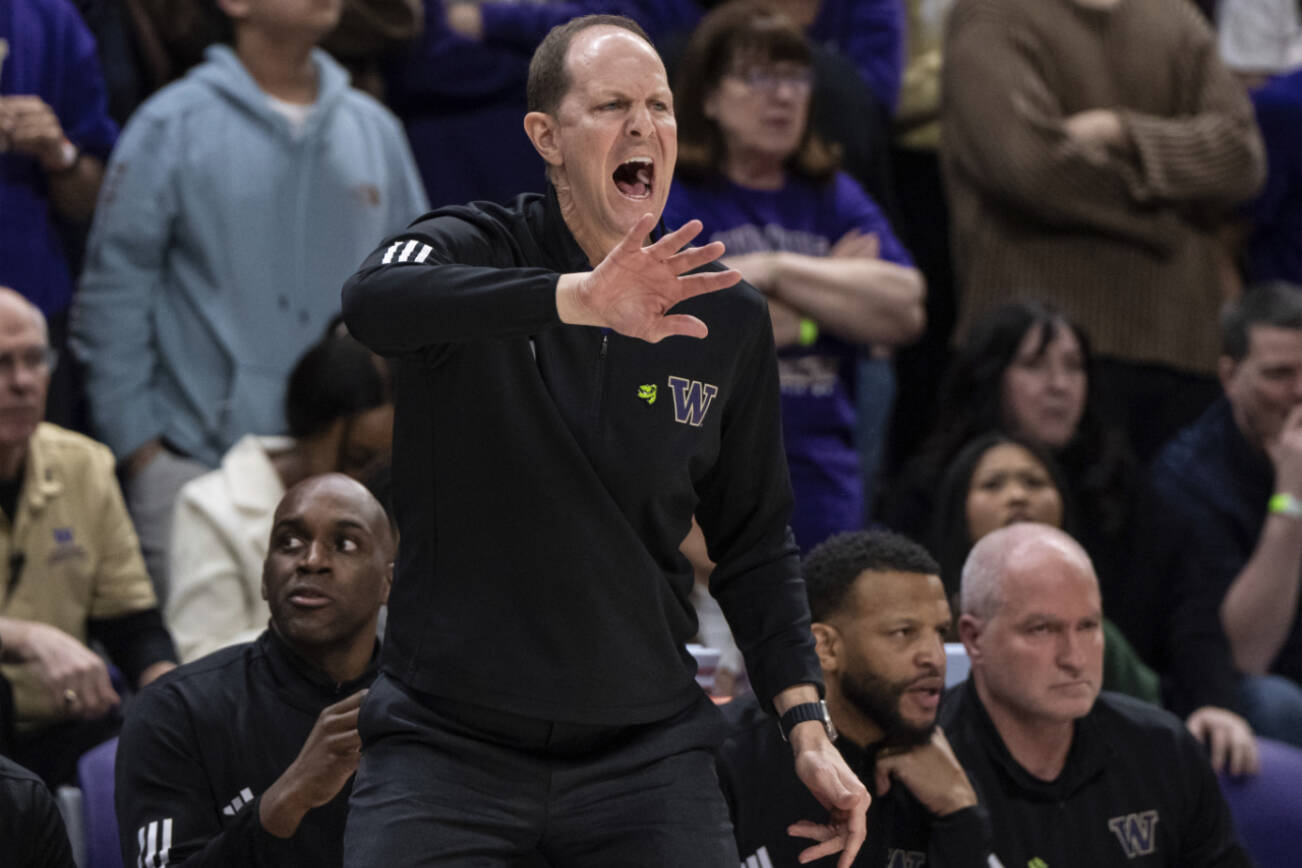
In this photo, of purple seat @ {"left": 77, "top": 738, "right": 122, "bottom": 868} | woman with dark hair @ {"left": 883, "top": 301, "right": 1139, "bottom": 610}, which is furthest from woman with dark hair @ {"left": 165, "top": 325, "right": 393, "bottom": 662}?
woman with dark hair @ {"left": 883, "top": 301, "right": 1139, "bottom": 610}

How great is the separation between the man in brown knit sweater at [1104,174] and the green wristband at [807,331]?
79cm

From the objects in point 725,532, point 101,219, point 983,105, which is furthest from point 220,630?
point 983,105

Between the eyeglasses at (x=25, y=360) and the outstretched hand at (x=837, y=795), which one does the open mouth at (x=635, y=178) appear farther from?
the eyeglasses at (x=25, y=360)

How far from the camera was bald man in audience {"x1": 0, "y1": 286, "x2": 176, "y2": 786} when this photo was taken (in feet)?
13.3

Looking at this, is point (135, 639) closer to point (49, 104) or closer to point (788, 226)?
point (49, 104)

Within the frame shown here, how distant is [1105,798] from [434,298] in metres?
2.21

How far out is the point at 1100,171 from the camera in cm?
541

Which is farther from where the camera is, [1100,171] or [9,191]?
[1100,171]

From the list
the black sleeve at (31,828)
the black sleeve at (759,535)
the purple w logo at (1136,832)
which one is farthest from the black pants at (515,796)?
the purple w logo at (1136,832)

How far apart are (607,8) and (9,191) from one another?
182 centimetres

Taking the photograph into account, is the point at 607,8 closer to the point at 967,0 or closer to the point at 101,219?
the point at 967,0

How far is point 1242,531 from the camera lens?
512 centimetres

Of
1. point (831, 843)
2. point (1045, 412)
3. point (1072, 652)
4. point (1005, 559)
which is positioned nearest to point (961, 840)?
point (1072, 652)

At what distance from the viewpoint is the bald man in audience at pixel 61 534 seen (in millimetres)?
4051
